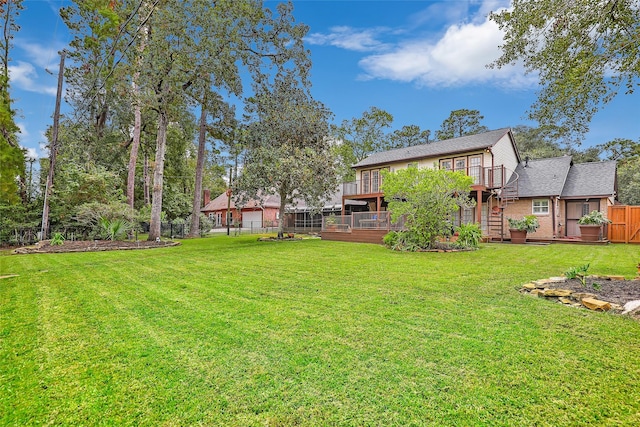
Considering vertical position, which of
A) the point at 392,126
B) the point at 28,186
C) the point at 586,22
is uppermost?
the point at 392,126

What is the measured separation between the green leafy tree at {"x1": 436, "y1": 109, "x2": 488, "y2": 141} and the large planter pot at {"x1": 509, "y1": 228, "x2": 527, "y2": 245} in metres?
19.9

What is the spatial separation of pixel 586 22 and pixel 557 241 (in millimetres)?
13267

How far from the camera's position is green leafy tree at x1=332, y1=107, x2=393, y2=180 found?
30734mm

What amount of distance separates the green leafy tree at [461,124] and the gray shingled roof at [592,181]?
1490 cm

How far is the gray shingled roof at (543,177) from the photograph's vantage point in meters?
16.1

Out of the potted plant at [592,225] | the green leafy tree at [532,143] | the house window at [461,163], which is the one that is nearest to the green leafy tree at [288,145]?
the house window at [461,163]

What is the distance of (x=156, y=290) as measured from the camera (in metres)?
5.04

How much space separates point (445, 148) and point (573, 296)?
15.2 metres

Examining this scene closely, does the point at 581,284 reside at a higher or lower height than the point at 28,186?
lower

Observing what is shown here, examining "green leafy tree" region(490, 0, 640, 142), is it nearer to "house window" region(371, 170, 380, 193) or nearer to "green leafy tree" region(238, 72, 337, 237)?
"green leafy tree" region(238, 72, 337, 237)

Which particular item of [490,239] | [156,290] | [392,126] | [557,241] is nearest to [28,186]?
[156,290]

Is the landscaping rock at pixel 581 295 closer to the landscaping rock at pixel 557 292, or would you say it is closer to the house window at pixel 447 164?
the landscaping rock at pixel 557 292

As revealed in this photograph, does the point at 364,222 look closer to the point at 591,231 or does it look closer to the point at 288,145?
the point at 288,145

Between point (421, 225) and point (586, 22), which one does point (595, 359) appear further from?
point (421, 225)
